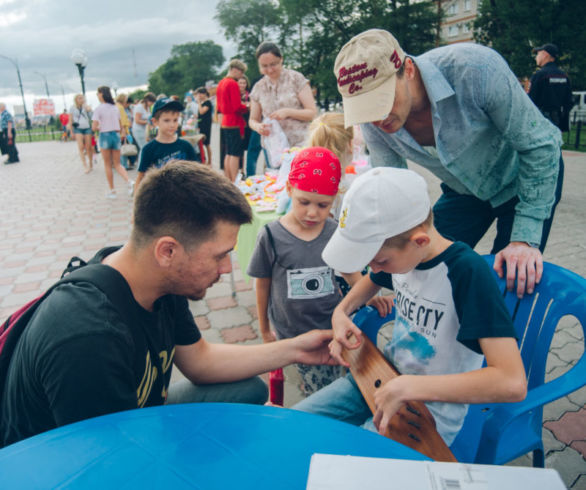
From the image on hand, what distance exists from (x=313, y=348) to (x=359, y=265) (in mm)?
527

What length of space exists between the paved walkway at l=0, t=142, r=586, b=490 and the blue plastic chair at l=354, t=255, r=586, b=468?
0.68 meters

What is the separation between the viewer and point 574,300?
138cm

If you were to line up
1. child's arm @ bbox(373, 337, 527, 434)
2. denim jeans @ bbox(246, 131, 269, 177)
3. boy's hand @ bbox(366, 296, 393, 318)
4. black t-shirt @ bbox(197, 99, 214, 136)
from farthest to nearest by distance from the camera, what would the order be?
black t-shirt @ bbox(197, 99, 214, 136), denim jeans @ bbox(246, 131, 269, 177), boy's hand @ bbox(366, 296, 393, 318), child's arm @ bbox(373, 337, 527, 434)

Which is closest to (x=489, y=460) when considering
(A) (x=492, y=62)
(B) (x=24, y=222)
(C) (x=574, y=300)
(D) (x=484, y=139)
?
(C) (x=574, y=300)

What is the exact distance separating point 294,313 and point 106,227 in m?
5.01

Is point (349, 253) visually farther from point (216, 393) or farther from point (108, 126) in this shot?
point (108, 126)

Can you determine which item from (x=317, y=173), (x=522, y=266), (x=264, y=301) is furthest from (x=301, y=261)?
(x=522, y=266)

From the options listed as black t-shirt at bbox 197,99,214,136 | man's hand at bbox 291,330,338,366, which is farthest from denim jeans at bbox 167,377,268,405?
black t-shirt at bbox 197,99,214,136

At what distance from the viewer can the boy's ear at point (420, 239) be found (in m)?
1.23

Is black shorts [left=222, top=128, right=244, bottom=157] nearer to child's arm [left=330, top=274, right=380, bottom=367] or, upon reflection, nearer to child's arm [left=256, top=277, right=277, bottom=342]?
child's arm [left=256, top=277, right=277, bottom=342]

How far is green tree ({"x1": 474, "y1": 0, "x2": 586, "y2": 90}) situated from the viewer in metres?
18.1

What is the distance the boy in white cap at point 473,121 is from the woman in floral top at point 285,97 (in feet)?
8.69

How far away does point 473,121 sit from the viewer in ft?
5.49

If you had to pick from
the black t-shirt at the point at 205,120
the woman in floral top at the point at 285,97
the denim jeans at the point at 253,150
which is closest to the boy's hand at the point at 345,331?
the woman in floral top at the point at 285,97
